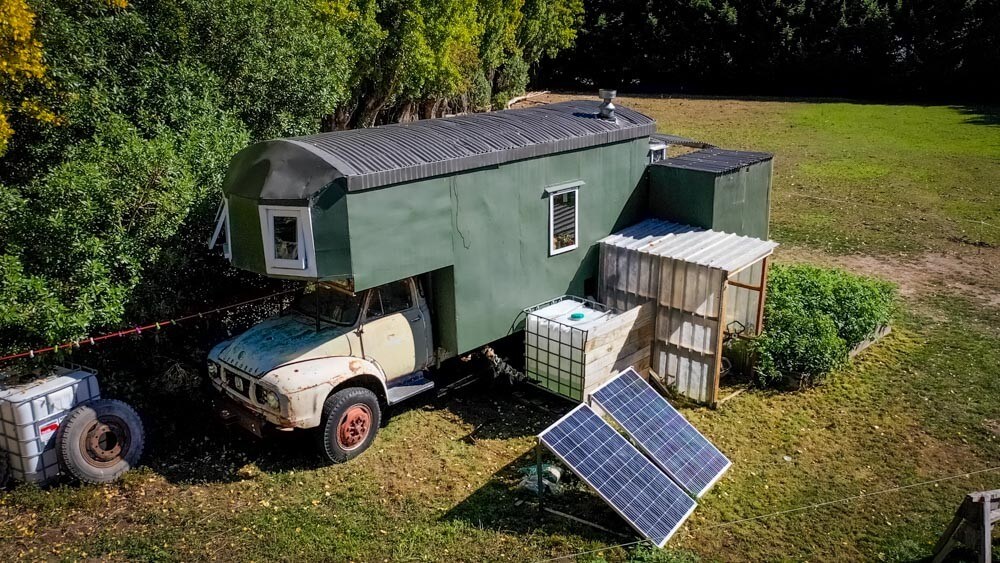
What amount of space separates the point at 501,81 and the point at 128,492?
3097cm

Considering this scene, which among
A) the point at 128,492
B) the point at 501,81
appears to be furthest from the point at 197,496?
the point at 501,81

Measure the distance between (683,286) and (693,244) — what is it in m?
0.94

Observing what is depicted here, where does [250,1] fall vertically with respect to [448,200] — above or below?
above

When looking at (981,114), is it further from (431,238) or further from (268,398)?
(268,398)

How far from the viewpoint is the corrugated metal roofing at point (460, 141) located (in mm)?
9469

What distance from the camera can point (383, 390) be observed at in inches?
401

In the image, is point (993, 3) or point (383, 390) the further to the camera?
point (993, 3)

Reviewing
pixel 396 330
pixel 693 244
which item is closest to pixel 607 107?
pixel 693 244

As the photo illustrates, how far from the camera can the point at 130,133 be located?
1077 cm

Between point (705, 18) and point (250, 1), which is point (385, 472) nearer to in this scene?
point (250, 1)

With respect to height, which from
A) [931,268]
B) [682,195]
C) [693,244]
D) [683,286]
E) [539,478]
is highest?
[682,195]

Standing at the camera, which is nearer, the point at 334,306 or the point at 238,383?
the point at 238,383

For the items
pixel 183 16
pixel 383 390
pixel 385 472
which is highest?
pixel 183 16

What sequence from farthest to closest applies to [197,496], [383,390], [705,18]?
[705,18], [383,390], [197,496]
